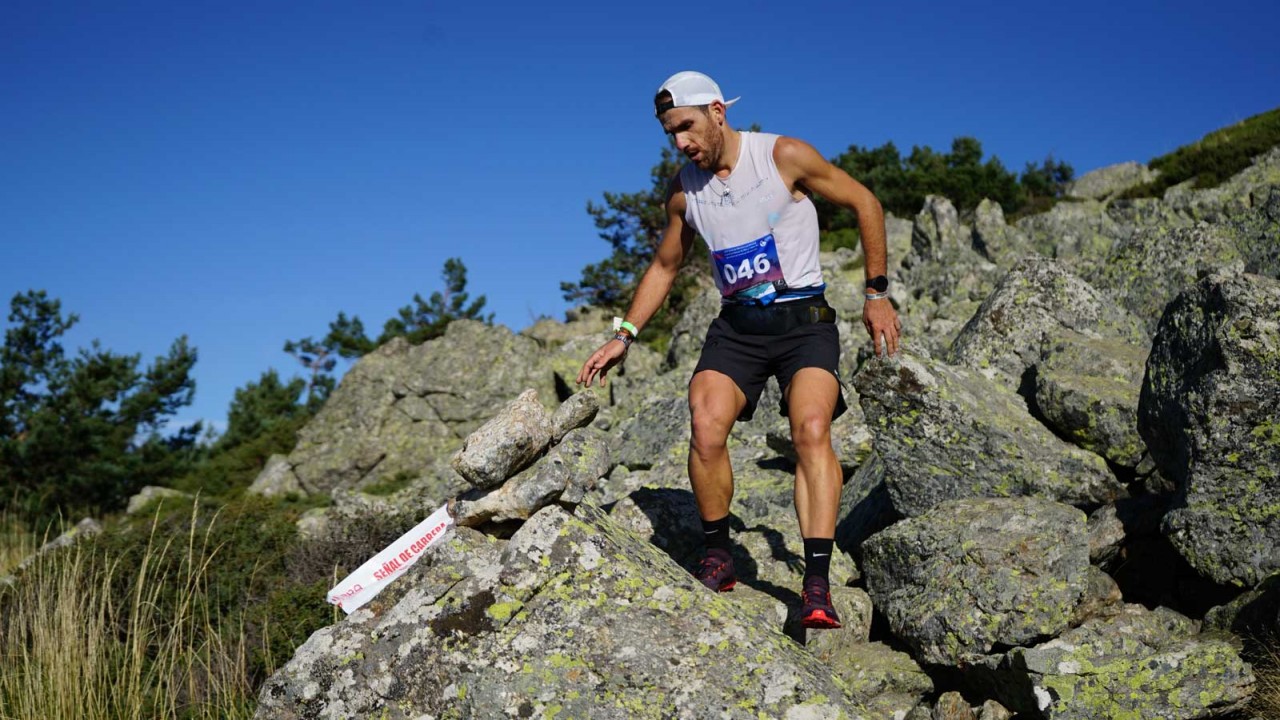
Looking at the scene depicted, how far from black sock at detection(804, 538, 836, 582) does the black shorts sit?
911 mm

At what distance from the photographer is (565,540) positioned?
516 centimetres

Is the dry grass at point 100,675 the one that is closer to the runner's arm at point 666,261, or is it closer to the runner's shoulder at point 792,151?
the runner's arm at point 666,261

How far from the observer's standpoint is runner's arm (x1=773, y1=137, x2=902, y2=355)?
20.2ft

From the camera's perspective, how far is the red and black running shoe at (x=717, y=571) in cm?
614

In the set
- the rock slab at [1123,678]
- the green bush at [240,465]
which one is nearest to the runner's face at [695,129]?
the rock slab at [1123,678]

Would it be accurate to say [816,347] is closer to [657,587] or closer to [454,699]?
[657,587]

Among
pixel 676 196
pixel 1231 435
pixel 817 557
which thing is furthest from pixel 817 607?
pixel 676 196

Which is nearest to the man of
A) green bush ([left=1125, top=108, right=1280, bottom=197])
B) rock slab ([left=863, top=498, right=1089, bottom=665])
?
rock slab ([left=863, top=498, right=1089, bottom=665])

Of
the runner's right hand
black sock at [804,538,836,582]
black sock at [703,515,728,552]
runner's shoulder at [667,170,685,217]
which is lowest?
black sock at [804,538,836,582]

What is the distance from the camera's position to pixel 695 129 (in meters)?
6.09

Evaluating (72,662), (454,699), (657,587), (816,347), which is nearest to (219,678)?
(72,662)

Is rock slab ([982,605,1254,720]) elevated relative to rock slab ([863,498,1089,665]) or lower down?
lower down

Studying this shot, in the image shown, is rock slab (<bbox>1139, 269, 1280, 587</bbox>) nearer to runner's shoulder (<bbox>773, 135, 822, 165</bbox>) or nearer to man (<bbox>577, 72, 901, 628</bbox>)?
man (<bbox>577, 72, 901, 628</bbox>)

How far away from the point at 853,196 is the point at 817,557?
2.38m
